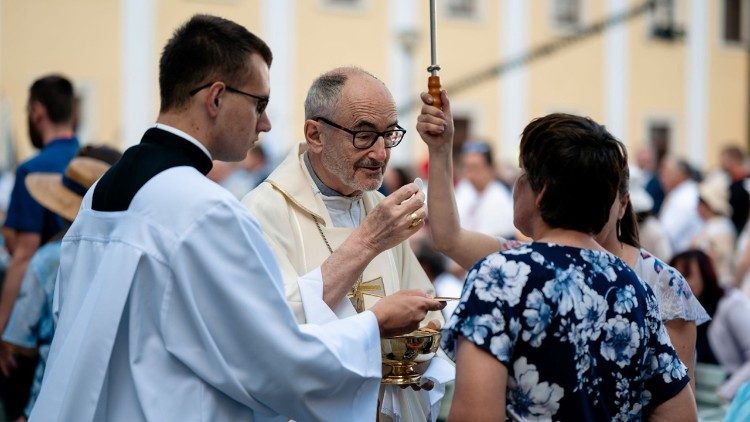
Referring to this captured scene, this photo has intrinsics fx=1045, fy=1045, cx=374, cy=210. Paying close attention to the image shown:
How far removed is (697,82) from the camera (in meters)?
26.5

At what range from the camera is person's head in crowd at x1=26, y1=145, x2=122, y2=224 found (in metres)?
4.55

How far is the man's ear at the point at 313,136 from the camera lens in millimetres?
3660

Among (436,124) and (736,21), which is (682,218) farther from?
(736,21)

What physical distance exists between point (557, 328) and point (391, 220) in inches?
32.9

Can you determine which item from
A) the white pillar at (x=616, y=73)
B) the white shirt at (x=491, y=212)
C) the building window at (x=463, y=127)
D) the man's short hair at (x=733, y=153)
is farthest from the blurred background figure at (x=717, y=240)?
the white pillar at (x=616, y=73)

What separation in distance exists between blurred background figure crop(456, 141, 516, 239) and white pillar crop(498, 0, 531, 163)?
13.7 metres

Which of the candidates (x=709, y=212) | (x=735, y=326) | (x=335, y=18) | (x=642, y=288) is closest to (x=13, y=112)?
(x=335, y=18)

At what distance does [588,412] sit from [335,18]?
1865 centimetres

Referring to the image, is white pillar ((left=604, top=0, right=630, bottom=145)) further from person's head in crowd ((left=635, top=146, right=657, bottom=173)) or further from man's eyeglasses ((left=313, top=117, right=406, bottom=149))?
man's eyeglasses ((left=313, top=117, right=406, bottom=149))

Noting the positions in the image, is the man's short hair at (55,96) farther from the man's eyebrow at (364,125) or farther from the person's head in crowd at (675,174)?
the person's head in crowd at (675,174)

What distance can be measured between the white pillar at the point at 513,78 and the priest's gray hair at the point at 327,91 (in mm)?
19598

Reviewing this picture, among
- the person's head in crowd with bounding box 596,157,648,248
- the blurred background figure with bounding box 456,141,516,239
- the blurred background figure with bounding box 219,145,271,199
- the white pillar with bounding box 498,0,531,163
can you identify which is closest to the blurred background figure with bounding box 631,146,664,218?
the blurred background figure with bounding box 456,141,516,239

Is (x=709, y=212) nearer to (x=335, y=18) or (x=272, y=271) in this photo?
(x=272, y=271)

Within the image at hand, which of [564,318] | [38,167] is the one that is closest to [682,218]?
[38,167]
